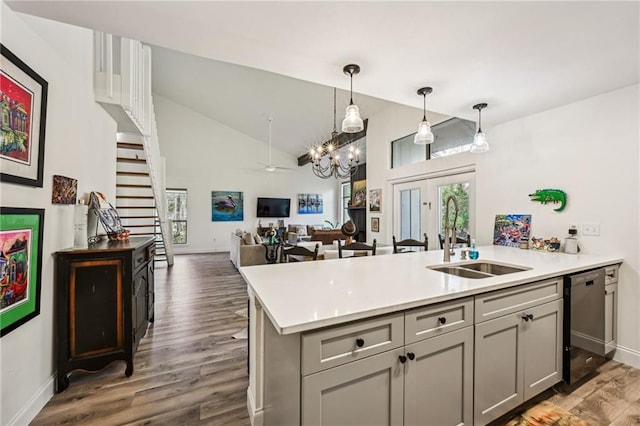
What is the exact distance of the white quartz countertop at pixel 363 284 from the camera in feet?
3.69

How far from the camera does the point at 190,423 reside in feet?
5.55

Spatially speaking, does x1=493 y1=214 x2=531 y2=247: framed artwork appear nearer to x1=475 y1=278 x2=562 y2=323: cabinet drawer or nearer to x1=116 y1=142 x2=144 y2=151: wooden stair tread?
x1=475 y1=278 x2=562 y2=323: cabinet drawer

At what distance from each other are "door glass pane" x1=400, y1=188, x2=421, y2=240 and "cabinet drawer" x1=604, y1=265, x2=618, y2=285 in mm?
2486

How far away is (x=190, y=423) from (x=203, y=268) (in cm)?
506

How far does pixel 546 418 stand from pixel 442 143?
11.5 ft

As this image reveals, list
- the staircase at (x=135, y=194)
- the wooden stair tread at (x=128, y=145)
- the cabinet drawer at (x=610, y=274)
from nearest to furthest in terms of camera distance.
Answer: the cabinet drawer at (x=610, y=274)
the wooden stair tread at (x=128, y=145)
the staircase at (x=135, y=194)

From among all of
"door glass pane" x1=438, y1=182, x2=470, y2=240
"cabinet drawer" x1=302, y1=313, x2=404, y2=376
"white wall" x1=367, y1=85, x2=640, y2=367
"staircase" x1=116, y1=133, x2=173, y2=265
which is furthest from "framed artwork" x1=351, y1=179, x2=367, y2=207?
"cabinet drawer" x1=302, y1=313, x2=404, y2=376

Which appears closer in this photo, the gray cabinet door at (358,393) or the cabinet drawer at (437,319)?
the gray cabinet door at (358,393)

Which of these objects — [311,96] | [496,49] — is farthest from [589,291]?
[311,96]

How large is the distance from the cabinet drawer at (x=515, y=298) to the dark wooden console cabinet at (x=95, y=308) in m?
2.41

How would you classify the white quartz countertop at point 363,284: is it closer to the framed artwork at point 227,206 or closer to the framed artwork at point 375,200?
the framed artwork at point 375,200

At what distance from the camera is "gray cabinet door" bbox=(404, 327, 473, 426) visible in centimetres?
127

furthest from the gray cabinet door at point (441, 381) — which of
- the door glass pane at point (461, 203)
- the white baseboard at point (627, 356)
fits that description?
the door glass pane at point (461, 203)

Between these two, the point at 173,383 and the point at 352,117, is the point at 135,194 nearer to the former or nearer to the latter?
the point at 173,383
